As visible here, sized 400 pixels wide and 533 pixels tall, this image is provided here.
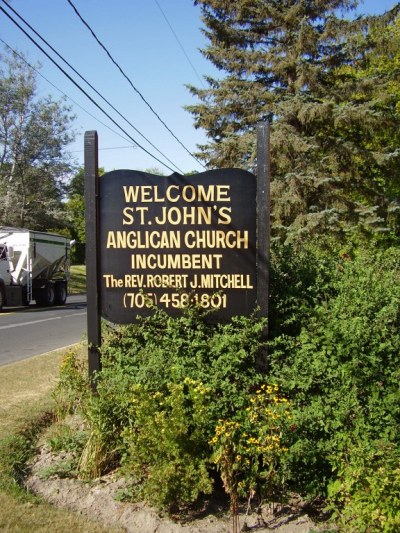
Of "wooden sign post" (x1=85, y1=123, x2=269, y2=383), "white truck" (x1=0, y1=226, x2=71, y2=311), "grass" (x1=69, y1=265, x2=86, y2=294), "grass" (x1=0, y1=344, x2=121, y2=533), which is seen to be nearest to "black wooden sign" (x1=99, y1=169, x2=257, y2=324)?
"wooden sign post" (x1=85, y1=123, x2=269, y2=383)

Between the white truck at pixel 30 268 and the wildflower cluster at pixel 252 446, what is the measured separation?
18.6m

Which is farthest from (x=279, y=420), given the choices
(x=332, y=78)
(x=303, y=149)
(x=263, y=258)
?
(x=332, y=78)

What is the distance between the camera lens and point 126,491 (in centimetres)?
390

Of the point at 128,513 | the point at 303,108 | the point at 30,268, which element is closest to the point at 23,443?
the point at 128,513

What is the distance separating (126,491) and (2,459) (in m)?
1.09

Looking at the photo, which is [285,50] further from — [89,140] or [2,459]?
[2,459]

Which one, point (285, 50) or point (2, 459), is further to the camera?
point (285, 50)

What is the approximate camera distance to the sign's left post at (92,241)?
478 centimetres

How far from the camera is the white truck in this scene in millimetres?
21594

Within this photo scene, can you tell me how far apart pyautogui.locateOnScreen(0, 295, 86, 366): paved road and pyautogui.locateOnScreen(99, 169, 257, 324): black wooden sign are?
550 centimetres

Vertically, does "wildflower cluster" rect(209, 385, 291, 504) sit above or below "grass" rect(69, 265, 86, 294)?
below

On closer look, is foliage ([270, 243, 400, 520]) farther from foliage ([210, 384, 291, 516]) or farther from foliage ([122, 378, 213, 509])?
foliage ([122, 378, 213, 509])

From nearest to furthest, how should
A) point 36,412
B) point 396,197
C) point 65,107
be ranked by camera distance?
point 36,412 < point 396,197 < point 65,107

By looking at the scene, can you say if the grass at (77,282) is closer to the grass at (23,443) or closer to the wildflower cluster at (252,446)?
the grass at (23,443)
